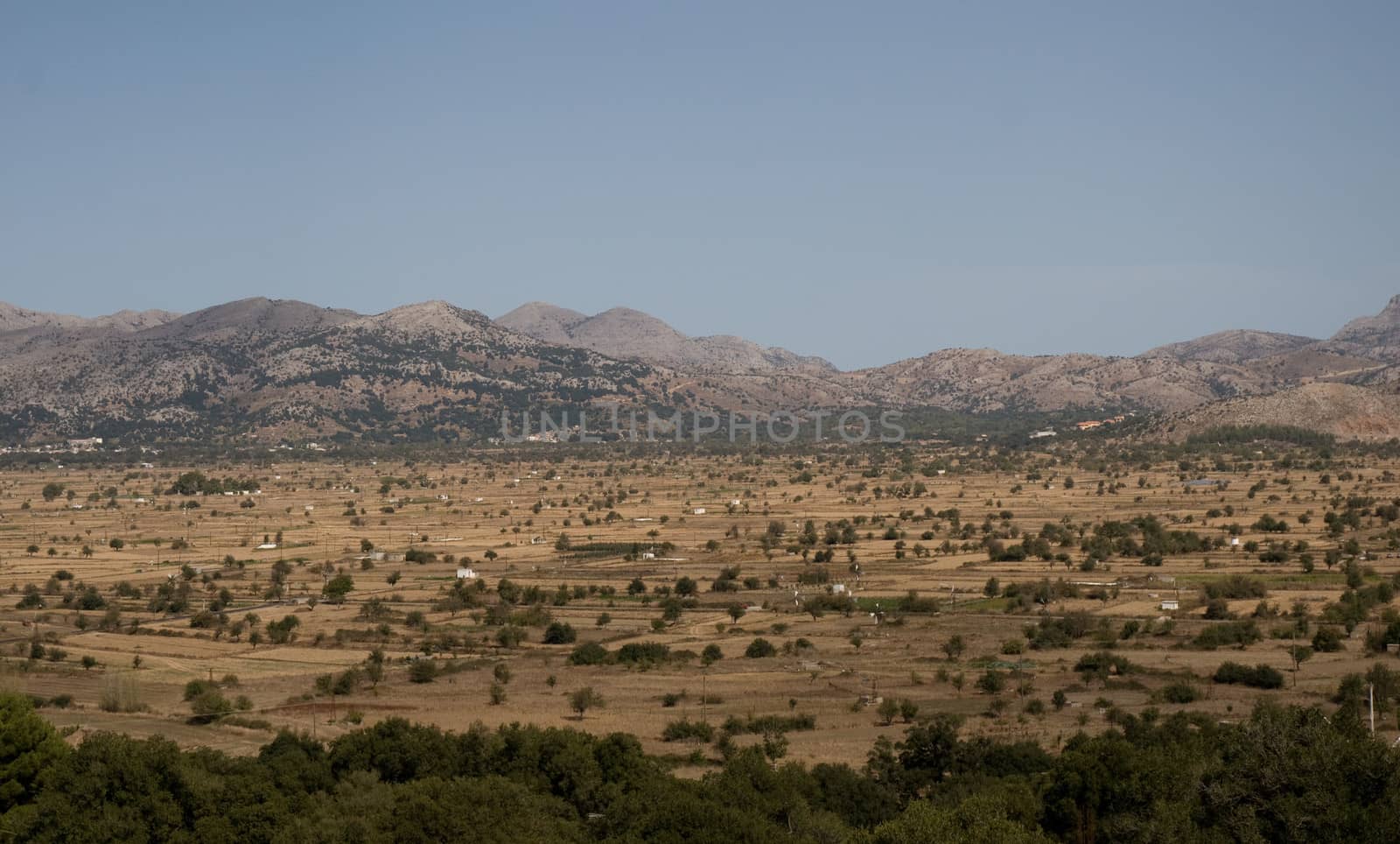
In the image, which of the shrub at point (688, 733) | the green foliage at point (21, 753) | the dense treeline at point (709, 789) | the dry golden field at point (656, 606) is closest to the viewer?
the dense treeline at point (709, 789)

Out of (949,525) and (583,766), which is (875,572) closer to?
(949,525)

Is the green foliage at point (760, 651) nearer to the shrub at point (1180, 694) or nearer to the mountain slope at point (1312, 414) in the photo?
the shrub at point (1180, 694)

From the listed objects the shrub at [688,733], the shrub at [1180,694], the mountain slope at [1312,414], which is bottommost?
the shrub at [688,733]

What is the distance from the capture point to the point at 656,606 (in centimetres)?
6350

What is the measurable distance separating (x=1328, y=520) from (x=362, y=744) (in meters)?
67.8

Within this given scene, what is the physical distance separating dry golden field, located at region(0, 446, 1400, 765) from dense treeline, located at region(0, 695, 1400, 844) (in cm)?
450

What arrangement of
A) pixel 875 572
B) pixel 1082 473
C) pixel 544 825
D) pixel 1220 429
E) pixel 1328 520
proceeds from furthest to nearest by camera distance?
pixel 1220 429 → pixel 1082 473 → pixel 1328 520 → pixel 875 572 → pixel 544 825

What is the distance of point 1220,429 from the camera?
572 ft

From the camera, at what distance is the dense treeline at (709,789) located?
25.3 metres

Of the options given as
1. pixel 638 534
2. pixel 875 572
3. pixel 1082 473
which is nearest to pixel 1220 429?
pixel 1082 473

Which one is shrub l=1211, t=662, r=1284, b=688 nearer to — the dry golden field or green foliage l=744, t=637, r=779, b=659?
the dry golden field

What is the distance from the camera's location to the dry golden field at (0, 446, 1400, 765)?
42.8m

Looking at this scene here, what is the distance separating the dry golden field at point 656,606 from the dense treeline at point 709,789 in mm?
4497

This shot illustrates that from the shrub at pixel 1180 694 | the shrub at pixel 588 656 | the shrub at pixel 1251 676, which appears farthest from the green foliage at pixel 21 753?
the shrub at pixel 1251 676
